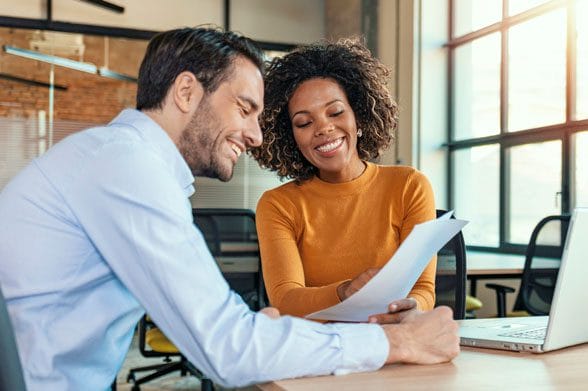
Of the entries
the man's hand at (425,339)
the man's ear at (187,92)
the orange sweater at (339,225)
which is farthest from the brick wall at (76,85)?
the man's hand at (425,339)

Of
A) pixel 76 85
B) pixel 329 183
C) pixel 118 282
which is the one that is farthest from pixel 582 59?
pixel 76 85

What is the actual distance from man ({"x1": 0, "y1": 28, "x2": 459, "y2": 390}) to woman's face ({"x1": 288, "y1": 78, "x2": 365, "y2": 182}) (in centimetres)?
79

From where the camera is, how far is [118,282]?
3.83 feet

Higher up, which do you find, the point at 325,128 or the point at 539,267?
the point at 325,128

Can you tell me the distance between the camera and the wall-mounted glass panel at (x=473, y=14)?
216 inches

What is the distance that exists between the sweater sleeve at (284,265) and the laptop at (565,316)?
357mm

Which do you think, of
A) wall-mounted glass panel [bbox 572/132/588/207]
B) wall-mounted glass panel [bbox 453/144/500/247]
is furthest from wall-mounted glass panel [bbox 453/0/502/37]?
wall-mounted glass panel [bbox 572/132/588/207]

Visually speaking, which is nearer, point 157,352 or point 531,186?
point 157,352

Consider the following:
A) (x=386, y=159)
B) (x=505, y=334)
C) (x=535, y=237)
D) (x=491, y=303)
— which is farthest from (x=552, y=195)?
(x=505, y=334)

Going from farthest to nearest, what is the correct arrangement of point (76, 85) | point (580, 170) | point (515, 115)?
1. point (76, 85)
2. point (515, 115)
3. point (580, 170)

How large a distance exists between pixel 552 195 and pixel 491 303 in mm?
910

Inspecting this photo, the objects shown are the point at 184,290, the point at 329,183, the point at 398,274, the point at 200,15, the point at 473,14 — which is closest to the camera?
the point at 184,290

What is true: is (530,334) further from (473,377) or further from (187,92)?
(187,92)

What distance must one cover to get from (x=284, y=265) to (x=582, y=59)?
3.50 metres
